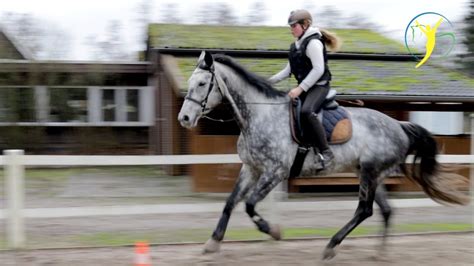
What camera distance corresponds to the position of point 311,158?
241 inches

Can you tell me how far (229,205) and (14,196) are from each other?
2454 mm

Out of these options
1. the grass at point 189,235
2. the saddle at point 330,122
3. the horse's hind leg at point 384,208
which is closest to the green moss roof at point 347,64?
the grass at point 189,235

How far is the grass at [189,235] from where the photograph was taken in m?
6.91

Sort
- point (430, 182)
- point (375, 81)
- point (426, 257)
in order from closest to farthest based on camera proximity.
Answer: point (426, 257) < point (430, 182) < point (375, 81)

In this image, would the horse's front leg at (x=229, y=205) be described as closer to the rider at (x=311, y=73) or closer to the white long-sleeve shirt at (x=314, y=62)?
the rider at (x=311, y=73)

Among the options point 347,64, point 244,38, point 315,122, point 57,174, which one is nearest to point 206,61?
point 315,122

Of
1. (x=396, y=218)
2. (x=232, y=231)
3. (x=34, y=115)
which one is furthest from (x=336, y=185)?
(x=34, y=115)

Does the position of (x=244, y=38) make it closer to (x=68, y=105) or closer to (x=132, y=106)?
(x=132, y=106)

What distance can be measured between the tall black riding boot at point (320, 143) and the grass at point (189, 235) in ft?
5.00

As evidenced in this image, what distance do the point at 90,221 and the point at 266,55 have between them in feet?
28.3

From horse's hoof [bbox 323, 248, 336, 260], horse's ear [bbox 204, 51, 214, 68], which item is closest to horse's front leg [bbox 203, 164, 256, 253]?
horse's hoof [bbox 323, 248, 336, 260]

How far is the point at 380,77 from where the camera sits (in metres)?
14.2

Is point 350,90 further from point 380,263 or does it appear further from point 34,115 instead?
point 34,115

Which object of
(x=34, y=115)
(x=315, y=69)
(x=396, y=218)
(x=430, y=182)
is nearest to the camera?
(x=315, y=69)
